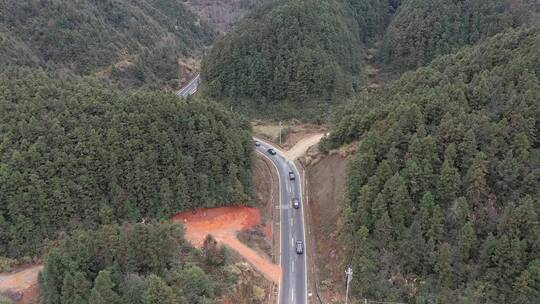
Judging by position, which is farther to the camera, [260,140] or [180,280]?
[260,140]

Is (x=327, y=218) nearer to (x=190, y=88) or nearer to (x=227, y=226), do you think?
(x=227, y=226)

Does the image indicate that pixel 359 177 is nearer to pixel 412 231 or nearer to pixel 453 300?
pixel 412 231

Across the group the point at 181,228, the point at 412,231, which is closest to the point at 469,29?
the point at 412,231

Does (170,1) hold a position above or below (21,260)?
above

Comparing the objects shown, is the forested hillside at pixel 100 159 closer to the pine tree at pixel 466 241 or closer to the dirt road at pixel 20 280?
the dirt road at pixel 20 280

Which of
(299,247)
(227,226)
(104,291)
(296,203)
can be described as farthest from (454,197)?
(104,291)

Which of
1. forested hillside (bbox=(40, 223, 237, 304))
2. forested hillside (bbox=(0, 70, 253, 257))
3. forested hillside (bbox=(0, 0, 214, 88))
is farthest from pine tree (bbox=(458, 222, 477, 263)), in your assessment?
forested hillside (bbox=(0, 0, 214, 88))

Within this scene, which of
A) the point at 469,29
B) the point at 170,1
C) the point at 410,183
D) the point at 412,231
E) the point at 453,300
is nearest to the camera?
the point at 453,300
